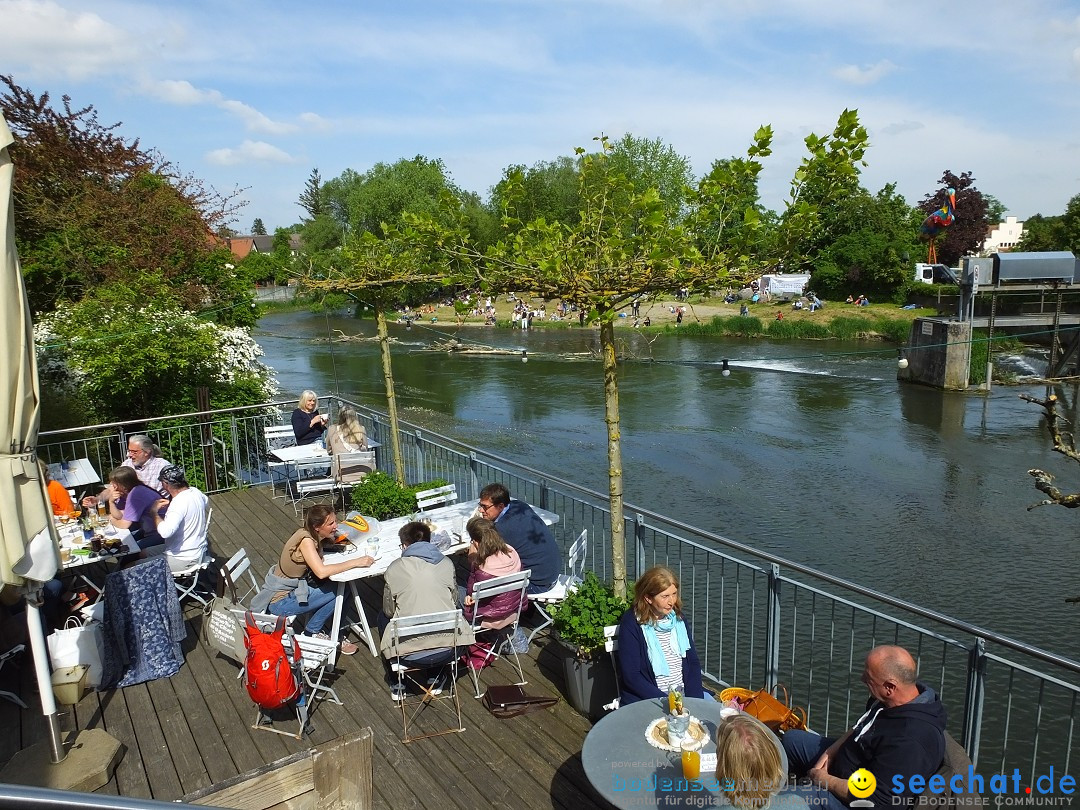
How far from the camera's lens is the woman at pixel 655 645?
4.41 meters

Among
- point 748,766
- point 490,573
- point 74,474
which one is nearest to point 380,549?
point 490,573

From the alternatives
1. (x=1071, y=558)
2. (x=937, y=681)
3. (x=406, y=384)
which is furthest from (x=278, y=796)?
(x=406, y=384)

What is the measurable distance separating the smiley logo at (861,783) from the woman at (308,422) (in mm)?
8532

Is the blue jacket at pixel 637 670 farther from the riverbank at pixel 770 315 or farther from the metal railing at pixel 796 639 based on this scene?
the riverbank at pixel 770 315

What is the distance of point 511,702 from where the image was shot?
5.15 meters

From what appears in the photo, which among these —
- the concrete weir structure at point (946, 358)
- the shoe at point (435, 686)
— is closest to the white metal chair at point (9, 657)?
the shoe at point (435, 686)

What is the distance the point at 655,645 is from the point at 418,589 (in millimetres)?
1598

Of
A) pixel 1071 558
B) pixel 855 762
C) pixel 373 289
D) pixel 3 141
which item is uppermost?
pixel 3 141

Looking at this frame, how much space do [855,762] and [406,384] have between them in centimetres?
2946

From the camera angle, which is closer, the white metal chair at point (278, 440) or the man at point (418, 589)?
the man at point (418, 589)

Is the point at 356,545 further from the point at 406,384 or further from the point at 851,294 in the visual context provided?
the point at 851,294

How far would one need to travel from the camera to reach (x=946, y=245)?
198 feet

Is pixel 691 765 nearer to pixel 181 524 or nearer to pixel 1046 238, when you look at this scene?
pixel 181 524

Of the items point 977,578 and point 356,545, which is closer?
point 356,545
